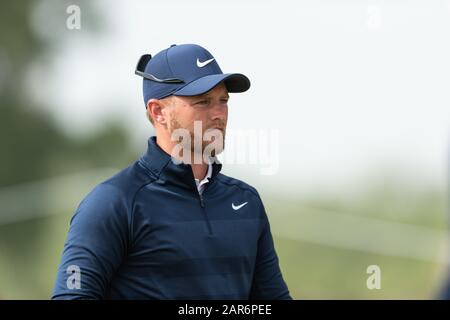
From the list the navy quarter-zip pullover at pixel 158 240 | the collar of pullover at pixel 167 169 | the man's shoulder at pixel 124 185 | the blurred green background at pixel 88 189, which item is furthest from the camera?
the blurred green background at pixel 88 189

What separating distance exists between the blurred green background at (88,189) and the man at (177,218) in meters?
7.71

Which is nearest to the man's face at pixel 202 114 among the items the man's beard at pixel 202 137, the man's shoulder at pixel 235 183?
the man's beard at pixel 202 137

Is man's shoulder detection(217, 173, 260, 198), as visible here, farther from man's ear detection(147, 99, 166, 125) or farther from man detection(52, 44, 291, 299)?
man's ear detection(147, 99, 166, 125)

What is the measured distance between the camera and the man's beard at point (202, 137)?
3.19 m

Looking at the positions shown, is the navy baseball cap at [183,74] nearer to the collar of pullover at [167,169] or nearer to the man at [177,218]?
the man at [177,218]

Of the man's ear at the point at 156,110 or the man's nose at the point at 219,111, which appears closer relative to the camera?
the man's nose at the point at 219,111

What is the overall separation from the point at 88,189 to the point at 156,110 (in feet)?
32.3

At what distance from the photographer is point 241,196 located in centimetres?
341

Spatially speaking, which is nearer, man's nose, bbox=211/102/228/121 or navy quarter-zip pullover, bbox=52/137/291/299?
navy quarter-zip pullover, bbox=52/137/291/299

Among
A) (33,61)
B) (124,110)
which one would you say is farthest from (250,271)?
(33,61)

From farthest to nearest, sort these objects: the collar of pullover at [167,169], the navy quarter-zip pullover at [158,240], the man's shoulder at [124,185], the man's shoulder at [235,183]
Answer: the man's shoulder at [235,183]
the collar of pullover at [167,169]
the man's shoulder at [124,185]
the navy quarter-zip pullover at [158,240]

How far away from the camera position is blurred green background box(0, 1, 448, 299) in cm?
1242

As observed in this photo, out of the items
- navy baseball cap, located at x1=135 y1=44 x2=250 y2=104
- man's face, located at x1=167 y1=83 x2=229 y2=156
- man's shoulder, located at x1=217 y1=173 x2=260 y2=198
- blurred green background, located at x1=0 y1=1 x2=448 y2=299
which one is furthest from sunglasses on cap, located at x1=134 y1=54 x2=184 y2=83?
blurred green background, located at x1=0 y1=1 x2=448 y2=299

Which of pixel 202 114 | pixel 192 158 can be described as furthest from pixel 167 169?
pixel 202 114
